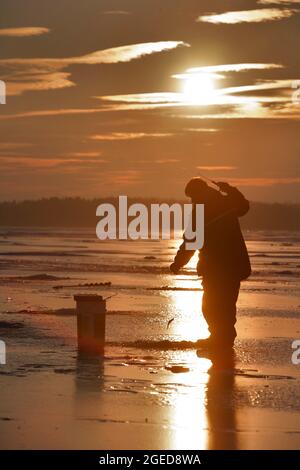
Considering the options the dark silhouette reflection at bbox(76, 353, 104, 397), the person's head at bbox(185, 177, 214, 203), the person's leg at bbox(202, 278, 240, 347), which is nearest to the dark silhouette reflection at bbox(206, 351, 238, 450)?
the person's leg at bbox(202, 278, 240, 347)

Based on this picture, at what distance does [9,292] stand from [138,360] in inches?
482

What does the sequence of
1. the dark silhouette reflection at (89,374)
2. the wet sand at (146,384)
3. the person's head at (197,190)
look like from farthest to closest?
the person's head at (197,190) → the dark silhouette reflection at (89,374) → the wet sand at (146,384)

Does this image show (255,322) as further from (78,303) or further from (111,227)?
(111,227)

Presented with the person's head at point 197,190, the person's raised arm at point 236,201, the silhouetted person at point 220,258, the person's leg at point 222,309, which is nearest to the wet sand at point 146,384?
the person's leg at point 222,309

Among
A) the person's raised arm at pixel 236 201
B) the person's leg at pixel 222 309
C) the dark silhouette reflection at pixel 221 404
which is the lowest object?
the dark silhouette reflection at pixel 221 404

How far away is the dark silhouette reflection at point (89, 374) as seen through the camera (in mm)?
10961

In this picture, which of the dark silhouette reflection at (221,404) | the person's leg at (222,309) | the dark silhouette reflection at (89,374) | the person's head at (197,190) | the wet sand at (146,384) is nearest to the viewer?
the dark silhouette reflection at (221,404)

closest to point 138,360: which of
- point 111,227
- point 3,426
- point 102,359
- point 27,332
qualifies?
point 102,359

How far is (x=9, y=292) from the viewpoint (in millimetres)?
25125

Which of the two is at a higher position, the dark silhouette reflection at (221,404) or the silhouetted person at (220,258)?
the silhouetted person at (220,258)

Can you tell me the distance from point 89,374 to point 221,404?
2.12 metres

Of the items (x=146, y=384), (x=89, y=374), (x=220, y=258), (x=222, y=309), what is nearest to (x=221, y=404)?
(x=146, y=384)

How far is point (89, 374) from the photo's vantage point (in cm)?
1195

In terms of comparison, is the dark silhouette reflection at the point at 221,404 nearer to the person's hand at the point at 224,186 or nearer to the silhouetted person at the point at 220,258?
the silhouetted person at the point at 220,258
